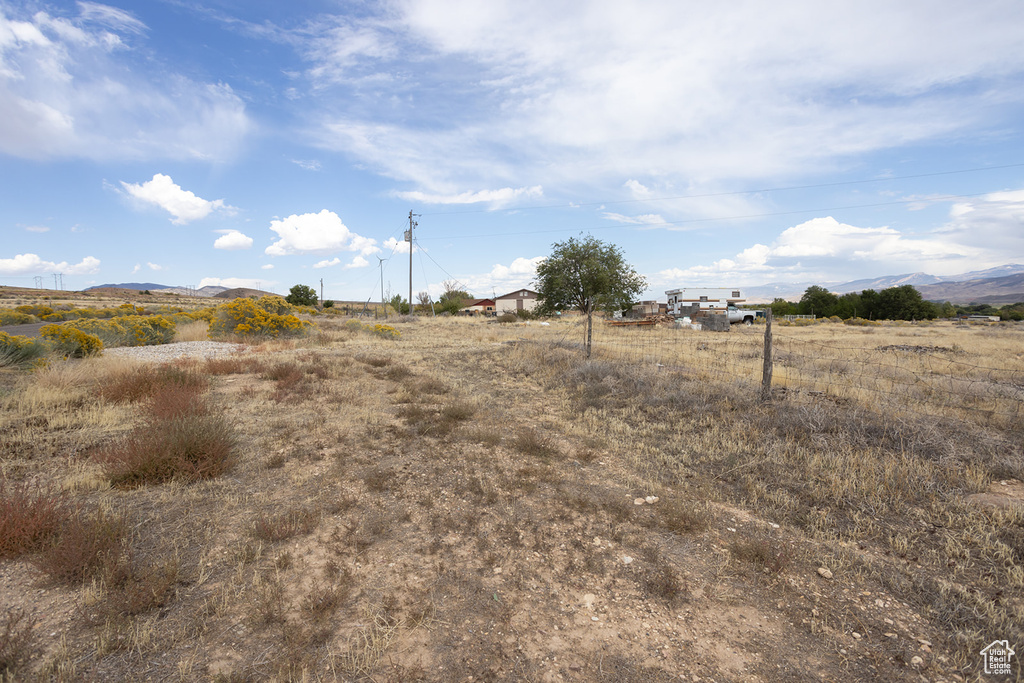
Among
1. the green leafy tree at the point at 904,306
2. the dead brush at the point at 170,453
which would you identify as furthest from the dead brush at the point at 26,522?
the green leafy tree at the point at 904,306

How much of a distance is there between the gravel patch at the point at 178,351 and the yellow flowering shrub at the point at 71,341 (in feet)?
2.55

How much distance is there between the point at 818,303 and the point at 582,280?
5810 centimetres

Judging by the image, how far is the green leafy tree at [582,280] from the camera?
19531mm

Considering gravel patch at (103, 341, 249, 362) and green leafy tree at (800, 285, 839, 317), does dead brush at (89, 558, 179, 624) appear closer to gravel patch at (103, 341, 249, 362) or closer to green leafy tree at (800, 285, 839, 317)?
gravel patch at (103, 341, 249, 362)

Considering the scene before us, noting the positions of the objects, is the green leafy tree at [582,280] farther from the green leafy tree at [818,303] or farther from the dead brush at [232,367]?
the green leafy tree at [818,303]

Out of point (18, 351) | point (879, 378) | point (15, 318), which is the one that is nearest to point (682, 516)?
point (879, 378)

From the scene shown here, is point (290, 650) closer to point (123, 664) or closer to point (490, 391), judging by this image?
point (123, 664)

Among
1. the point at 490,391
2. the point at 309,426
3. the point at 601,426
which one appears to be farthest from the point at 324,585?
the point at 490,391

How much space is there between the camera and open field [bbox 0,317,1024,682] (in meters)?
2.93

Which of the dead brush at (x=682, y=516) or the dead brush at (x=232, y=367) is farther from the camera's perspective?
the dead brush at (x=232, y=367)

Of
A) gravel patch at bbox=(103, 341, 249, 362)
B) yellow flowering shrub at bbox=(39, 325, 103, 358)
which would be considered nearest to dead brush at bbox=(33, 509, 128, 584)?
gravel patch at bbox=(103, 341, 249, 362)

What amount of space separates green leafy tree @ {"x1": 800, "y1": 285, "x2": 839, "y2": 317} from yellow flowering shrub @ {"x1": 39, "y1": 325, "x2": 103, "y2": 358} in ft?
236

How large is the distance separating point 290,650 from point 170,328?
2227 cm

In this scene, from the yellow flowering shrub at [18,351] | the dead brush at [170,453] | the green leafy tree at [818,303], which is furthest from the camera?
the green leafy tree at [818,303]
